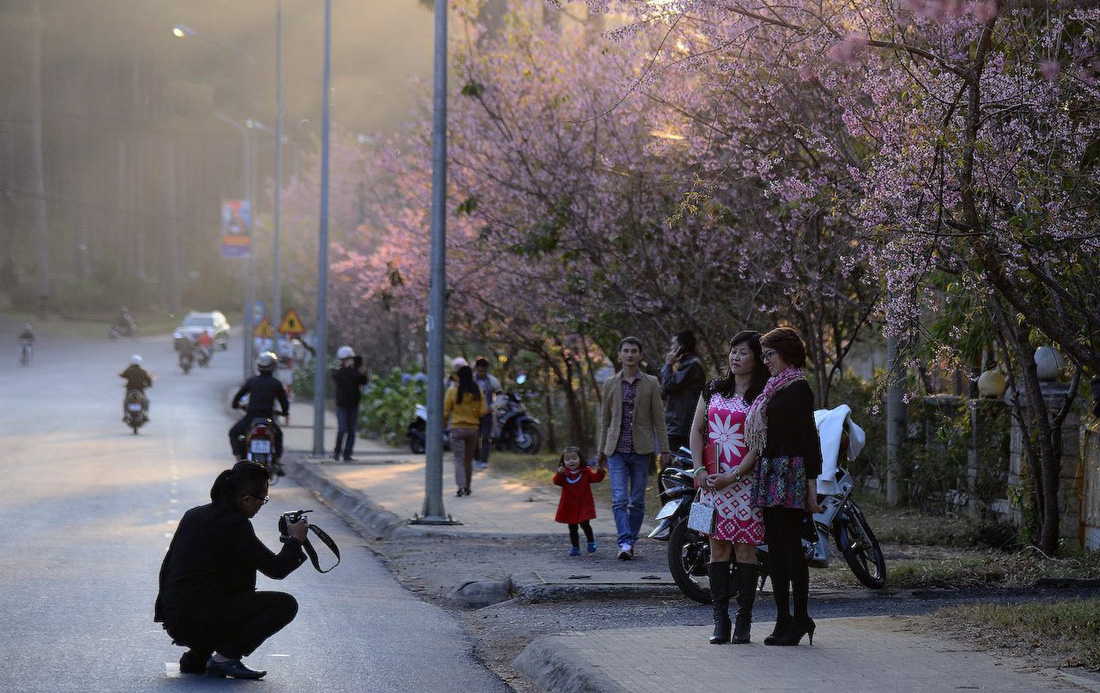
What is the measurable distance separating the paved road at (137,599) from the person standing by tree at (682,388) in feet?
9.87

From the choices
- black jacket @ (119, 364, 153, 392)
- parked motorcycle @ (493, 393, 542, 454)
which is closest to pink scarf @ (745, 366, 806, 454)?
parked motorcycle @ (493, 393, 542, 454)

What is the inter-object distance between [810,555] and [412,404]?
21.1 meters

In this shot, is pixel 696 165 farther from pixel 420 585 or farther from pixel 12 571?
pixel 12 571

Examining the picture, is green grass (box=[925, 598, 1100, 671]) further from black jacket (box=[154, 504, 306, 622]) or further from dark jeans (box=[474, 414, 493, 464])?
dark jeans (box=[474, 414, 493, 464])

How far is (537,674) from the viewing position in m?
7.66

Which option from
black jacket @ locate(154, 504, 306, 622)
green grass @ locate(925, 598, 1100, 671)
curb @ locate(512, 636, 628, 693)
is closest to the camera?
curb @ locate(512, 636, 628, 693)

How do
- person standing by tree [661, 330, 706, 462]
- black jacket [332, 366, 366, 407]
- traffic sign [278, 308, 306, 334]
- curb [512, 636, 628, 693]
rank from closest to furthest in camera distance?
curb [512, 636, 628, 693]
person standing by tree [661, 330, 706, 462]
black jacket [332, 366, 366, 407]
traffic sign [278, 308, 306, 334]

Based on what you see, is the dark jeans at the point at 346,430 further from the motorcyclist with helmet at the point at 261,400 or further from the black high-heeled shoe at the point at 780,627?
the black high-heeled shoe at the point at 780,627

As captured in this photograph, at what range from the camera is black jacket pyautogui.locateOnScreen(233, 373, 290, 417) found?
18.8 meters

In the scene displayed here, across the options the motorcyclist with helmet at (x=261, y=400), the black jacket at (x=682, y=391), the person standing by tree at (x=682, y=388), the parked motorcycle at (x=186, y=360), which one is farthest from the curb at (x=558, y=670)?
the parked motorcycle at (x=186, y=360)

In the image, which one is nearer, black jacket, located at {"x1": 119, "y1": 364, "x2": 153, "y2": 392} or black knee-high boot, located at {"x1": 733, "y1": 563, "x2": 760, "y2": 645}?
black knee-high boot, located at {"x1": 733, "y1": 563, "x2": 760, "y2": 645}

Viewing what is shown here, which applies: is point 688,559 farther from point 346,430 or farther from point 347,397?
point 346,430

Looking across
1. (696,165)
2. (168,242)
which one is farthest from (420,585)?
(168,242)

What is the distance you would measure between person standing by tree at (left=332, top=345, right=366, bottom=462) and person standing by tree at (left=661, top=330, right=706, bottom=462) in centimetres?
1151
